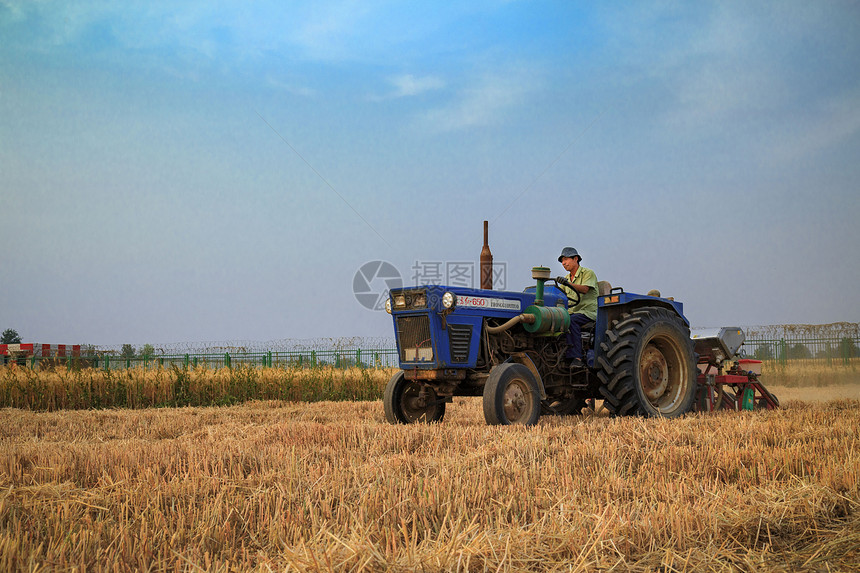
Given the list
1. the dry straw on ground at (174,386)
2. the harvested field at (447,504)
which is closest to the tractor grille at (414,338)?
the harvested field at (447,504)

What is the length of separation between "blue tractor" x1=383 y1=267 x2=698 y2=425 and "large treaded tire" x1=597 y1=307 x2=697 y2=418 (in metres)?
0.01

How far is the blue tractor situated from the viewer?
6.53 meters

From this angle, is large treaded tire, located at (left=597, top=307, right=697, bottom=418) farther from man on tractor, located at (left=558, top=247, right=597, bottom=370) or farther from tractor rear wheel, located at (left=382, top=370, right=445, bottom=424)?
tractor rear wheel, located at (left=382, top=370, right=445, bottom=424)

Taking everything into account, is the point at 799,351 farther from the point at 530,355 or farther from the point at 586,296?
the point at 530,355

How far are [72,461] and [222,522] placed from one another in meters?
2.19

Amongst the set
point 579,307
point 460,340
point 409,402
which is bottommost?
point 409,402

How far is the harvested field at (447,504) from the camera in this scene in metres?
2.28

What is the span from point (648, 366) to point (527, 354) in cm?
162

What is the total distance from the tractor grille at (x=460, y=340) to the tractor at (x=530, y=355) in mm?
11

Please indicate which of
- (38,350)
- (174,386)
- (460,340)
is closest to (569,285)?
(460,340)

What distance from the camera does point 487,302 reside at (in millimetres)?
6867

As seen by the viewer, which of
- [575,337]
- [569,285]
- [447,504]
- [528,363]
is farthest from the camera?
[575,337]

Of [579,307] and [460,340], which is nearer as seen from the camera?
[460,340]

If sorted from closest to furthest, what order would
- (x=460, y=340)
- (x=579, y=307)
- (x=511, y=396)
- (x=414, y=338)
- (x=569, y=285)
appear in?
(x=511, y=396) < (x=460, y=340) < (x=414, y=338) < (x=569, y=285) < (x=579, y=307)
